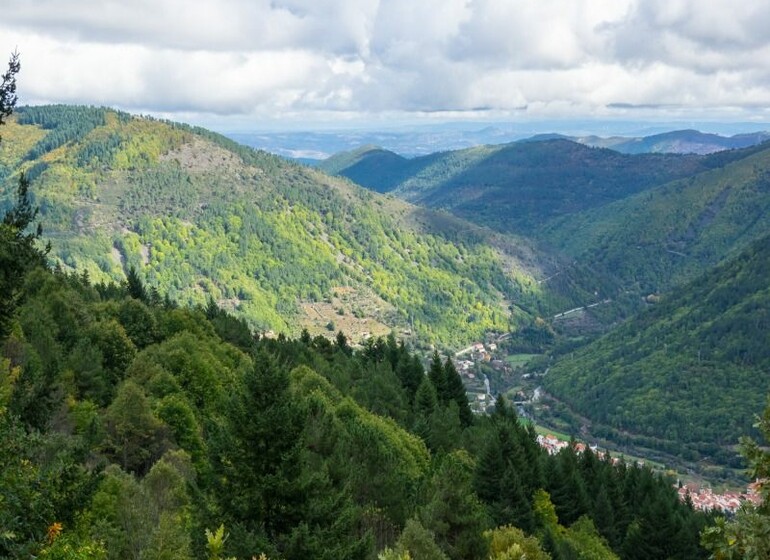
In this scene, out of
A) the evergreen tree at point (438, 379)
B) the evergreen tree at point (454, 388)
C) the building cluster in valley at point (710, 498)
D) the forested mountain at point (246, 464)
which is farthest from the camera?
the building cluster in valley at point (710, 498)

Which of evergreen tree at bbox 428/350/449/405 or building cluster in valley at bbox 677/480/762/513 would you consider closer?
evergreen tree at bbox 428/350/449/405

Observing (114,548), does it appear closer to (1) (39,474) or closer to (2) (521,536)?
(1) (39,474)

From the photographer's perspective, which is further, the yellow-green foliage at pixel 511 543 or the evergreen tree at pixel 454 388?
the evergreen tree at pixel 454 388

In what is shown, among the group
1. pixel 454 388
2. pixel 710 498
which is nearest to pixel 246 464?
pixel 454 388

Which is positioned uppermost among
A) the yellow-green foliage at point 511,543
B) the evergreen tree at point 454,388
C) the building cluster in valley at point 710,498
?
the yellow-green foliage at point 511,543

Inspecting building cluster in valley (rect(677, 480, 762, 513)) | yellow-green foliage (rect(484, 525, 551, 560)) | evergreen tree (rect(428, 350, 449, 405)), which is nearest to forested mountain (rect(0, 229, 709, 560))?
yellow-green foliage (rect(484, 525, 551, 560))

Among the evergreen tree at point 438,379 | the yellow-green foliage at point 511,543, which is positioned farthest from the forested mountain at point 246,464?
the evergreen tree at point 438,379

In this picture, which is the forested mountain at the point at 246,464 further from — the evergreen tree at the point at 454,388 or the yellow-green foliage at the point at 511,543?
the evergreen tree at the point at 454,388

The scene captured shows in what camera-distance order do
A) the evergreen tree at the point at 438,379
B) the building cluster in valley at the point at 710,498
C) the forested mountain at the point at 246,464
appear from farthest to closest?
1. the building cluster in valley at the point at 710,498
2. the evergreen tree at the point at 438,379
3. the forested mountain at the point at 246,464

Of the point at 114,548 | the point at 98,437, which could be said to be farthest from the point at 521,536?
the point at 98,437

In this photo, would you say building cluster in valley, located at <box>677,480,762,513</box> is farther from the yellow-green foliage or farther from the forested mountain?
the yellow-green foliage

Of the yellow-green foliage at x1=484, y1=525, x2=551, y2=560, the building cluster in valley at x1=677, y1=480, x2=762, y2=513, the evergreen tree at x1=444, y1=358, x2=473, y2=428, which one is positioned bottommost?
the building cluster in valley at x1=677, y1=480, x2=762, y2=513
